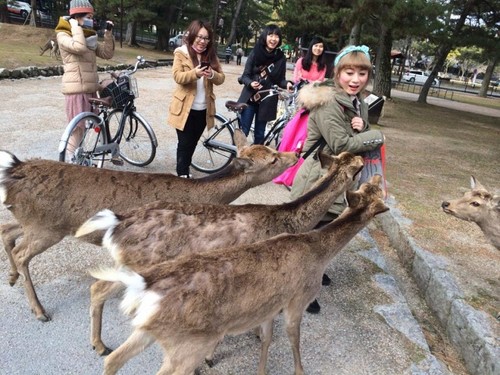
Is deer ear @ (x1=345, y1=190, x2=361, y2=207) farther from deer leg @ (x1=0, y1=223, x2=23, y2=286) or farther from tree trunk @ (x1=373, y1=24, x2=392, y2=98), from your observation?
tree trunk @ (x1=373, y1=24, x2=392, y2=98)

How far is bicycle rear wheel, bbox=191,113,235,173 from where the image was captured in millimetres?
5977

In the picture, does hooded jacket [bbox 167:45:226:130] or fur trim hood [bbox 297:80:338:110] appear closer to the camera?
fur trim hood [bbox 297:80:338:110]

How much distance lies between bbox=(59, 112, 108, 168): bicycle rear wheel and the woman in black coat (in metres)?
2.08

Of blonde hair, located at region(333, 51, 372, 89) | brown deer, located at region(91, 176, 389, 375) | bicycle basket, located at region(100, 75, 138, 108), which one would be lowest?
brown deer, located at region(91, 176, 389, 375)

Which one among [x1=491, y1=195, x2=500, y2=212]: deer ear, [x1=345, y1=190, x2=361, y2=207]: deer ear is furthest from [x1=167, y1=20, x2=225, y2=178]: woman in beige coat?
[x1=491, y1=195, x2=500, y2=212]: deer ear

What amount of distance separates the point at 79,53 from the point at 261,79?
2526 millimetres

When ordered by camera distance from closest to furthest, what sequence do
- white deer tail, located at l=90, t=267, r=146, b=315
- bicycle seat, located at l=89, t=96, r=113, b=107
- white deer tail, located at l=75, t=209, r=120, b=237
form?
white deer tail, located at l=90, t=267, r=146, b=315
white deer tail, located at l=75, t=209, r=120, b=237
bicycle seat, located at l=89, t=96, r=113, b=107

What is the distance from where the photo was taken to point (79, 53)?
4656 mm

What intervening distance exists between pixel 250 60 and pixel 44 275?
4.11 metres

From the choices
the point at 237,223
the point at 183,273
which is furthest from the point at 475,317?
the point at 183,273

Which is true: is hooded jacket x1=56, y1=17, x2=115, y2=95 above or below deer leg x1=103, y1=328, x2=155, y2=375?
above

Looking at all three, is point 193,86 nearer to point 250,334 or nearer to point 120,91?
point 120,91

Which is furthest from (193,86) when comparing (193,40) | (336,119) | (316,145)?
(336,119)

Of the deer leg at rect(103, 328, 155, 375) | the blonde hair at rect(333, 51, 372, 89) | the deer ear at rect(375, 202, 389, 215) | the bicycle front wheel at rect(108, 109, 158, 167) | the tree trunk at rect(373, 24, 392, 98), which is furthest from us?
the tree trunk at rect(373, 24, 392, 98)
